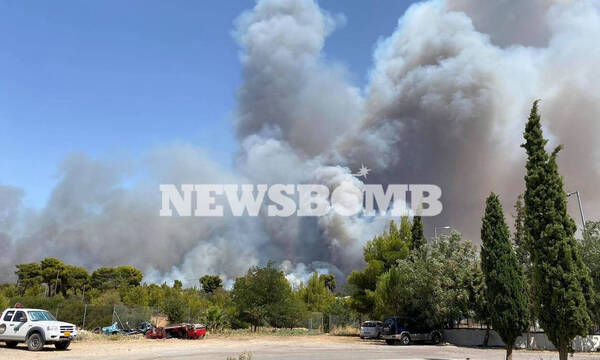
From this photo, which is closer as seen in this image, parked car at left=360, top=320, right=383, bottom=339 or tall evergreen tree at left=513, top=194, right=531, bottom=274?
tall evergreen tree at left=513, top=194, right=531, bottom=274

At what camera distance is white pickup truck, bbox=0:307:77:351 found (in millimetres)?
19984

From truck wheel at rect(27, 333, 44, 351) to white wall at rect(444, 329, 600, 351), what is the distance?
24.5 meters

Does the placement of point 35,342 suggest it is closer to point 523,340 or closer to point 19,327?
point 19,327

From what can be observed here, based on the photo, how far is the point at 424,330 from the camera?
3044 cm

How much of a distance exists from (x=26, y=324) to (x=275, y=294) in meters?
28.6

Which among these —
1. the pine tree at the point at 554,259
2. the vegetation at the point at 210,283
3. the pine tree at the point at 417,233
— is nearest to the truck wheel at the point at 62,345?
the pine tree at the point at 554,259

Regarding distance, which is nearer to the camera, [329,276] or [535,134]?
[535,134]

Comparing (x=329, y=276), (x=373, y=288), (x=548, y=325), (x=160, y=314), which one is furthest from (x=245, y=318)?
(x=329, y=276)

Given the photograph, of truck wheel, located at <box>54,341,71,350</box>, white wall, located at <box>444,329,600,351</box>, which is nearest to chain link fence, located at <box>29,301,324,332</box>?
truck wheel, located at <box>54,341,71,350</box>

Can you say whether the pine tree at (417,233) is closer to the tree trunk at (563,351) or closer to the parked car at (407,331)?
the parked car at (407,331)

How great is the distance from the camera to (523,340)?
1046 inches

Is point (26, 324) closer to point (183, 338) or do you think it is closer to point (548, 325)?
point (183, 338)

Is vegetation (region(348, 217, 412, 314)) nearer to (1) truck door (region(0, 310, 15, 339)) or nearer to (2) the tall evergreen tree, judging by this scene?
(2) the tall evergreen tree

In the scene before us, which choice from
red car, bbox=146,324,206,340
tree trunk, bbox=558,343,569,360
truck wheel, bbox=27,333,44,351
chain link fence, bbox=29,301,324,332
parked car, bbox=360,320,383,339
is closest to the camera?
tree trunk, bbox=558,343,569,360
